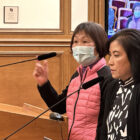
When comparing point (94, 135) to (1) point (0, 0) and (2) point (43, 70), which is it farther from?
(1) point (0, 0)

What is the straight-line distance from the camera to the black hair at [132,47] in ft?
5.53

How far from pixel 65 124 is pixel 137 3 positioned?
2.70m

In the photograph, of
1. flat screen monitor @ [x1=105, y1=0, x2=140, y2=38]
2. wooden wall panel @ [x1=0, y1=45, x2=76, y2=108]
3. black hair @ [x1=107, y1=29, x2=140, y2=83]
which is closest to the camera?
black hair @ [x1=107, y1=29, x2=140, y2=83]

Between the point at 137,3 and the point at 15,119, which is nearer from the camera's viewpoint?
the point at 15,119

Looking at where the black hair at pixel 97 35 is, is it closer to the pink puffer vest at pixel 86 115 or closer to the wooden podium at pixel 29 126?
the pink puffer vest at pixel 86 115

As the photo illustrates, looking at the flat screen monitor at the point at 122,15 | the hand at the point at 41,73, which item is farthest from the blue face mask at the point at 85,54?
the flat screen monitor at the point at 122,15

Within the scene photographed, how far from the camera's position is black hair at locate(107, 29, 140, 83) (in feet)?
5.53

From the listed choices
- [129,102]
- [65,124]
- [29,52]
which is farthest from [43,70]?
[29,52]

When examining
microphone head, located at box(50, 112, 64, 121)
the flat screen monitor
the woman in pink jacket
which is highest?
the flat screen monitor

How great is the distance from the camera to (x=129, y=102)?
5.44ft

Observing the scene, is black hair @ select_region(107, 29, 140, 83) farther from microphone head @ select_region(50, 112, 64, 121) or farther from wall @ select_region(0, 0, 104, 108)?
wall @ select_region(0, 0, 104, 108)

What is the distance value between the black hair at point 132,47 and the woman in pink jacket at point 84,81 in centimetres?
39

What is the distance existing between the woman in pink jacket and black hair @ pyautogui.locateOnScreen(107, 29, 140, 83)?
389 mm

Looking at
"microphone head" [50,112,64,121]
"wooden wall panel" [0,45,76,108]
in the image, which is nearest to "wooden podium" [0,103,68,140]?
"microphone head" [50,112,64,121]
